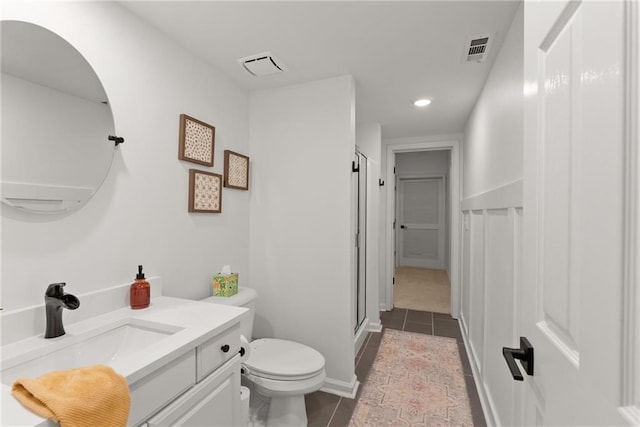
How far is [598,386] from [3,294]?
1605 mm

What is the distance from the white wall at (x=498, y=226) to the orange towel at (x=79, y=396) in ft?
5.02

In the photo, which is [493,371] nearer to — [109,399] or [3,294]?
[109,399]

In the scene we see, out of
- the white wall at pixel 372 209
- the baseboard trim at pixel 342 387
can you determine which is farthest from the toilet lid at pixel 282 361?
the white wall at pixel 372 209

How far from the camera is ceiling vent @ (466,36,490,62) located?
64.5 inches

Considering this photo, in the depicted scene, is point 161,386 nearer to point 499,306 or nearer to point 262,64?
point 499,306

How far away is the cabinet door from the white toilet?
0.33 meters

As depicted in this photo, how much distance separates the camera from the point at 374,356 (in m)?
2.61

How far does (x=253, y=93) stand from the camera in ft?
7.69

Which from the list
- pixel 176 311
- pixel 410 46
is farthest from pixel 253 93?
pixel 176 311

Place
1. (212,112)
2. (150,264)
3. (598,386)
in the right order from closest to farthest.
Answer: (598,386) < (150,264) < (212,112)

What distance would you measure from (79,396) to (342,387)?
1.78 m

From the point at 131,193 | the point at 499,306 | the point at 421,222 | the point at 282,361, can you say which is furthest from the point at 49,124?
the point at 421,222

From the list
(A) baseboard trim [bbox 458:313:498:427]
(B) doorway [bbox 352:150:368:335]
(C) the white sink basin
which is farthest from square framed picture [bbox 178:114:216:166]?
(A) baseboard trim [bbox 458:313:498:427]

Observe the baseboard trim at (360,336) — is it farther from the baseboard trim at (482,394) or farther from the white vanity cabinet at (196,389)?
the white vanity cabinet at (196,389)
